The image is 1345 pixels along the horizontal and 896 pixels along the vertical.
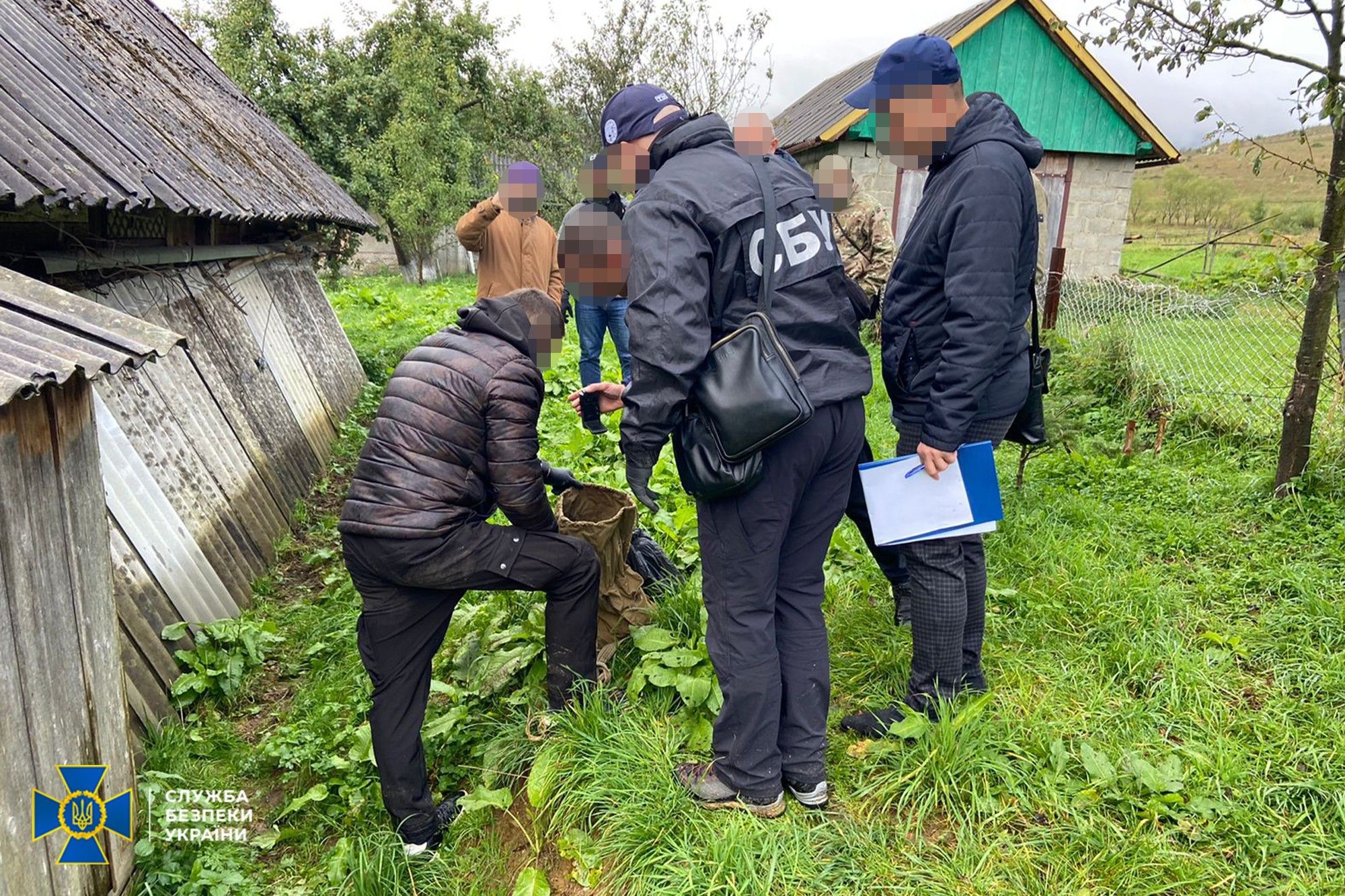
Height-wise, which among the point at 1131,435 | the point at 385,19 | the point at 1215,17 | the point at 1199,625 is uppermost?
the point at 385,19

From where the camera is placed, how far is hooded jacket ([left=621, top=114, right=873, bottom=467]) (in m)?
2.12

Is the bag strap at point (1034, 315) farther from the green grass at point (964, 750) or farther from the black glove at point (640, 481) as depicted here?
the black glove at point (640, 481)

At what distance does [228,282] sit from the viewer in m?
5.86

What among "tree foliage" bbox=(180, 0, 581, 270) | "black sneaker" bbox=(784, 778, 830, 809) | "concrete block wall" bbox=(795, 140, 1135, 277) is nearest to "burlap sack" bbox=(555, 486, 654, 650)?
"black sneaker" bbox=(784, 778, 830, 809)

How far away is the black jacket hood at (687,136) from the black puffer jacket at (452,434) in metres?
0.69

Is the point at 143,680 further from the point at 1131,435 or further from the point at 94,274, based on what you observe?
the point at 1131,435

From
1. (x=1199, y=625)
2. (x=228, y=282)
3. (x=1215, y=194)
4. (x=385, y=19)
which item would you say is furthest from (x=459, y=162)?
(x=1215, y=194)

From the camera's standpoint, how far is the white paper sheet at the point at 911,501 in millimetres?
2596

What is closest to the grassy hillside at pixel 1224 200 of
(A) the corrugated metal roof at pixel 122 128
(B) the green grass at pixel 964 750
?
(B) the green grass at pixel 964 750

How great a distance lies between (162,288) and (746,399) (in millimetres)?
4252

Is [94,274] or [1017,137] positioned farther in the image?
[94,274]

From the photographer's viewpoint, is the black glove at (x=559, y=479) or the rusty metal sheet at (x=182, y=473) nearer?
the black glove at (x=559, y=479)

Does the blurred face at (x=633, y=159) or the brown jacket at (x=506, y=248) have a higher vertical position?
the blurred face at (x=633, y=159)

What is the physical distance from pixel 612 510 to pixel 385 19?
21.9 m
